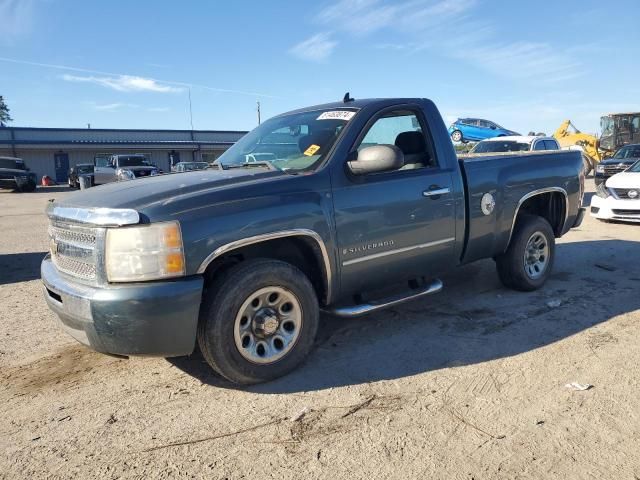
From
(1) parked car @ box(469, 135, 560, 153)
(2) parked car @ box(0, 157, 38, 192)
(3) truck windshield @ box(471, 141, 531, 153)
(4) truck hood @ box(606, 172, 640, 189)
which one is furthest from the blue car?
(2) parked car @ box(0, 157, 38, 192)

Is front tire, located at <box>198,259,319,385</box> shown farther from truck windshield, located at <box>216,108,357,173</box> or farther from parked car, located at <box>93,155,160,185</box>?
parked car, located at <box>93,155,160,185</box>

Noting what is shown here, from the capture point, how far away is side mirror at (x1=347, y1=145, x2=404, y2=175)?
143 inches

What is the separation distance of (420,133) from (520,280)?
1.99 metres

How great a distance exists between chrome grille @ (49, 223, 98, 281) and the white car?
990cm

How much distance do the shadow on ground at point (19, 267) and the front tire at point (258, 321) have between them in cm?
459

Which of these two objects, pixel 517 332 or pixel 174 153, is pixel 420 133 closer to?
pixel 517 332

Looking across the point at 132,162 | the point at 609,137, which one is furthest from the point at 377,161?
the point at 609,137

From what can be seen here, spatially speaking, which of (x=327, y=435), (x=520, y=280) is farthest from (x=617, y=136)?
(x=327, y=435)

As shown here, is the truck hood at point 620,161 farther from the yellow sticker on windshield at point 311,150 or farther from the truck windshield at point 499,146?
the yellow sticker on windshield at point 311,150

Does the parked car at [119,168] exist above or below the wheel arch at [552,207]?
above

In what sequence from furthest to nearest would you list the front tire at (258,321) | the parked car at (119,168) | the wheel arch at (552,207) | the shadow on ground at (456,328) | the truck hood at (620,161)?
the parked car at (119,168) < the truck hood at (620,161) < the wheel arch at (552,207) < the shadow on ground at (456,328) < the front tire at (258,321)

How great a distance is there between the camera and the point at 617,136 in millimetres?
25922

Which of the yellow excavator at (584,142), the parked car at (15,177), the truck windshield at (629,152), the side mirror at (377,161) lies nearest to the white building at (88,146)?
the parked car at (15,177)

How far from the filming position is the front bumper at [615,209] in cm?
962
